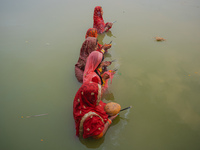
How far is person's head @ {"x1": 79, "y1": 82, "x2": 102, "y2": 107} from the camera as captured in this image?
176 centimetres

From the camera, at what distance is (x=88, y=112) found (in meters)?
1.81

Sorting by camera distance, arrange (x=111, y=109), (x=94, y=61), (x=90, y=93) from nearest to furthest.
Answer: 1. (x=90, y=93)
2. (x=111, y=109)
3. (x=94, y=61)

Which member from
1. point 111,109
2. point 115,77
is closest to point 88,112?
point 111,109

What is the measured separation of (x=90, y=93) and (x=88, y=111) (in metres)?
0.23

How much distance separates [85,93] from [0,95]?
1.79 m

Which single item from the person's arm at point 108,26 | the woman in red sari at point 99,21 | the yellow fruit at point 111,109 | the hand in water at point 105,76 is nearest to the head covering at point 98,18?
the woman in red sari at point 99,21

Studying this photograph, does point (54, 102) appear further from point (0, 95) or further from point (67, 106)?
point (0, 95)

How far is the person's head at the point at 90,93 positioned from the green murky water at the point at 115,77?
56 cm

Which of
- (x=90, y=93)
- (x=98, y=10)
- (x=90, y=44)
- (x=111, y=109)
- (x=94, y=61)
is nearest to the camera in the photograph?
(x=90, y=93)

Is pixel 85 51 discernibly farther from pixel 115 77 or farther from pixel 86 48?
pixel 115 77

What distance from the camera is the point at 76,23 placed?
4.74 metres

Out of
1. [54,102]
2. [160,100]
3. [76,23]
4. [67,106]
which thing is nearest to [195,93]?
[160,100]

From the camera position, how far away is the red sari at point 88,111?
69.7 inches

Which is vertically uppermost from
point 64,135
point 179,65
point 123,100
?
point 179,65
